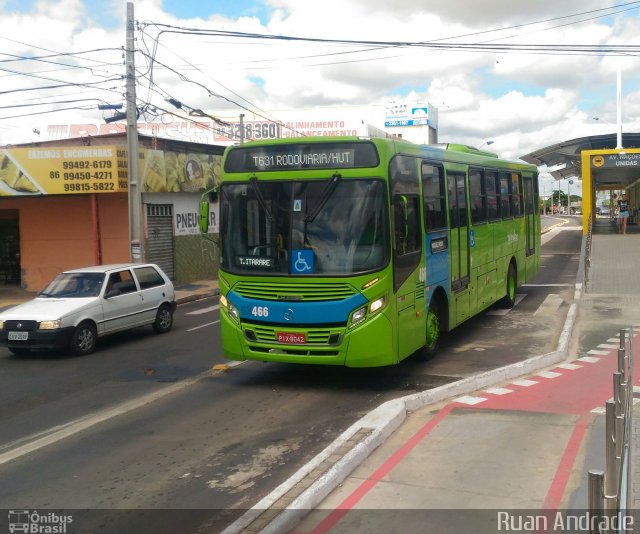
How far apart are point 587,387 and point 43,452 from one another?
666 cm

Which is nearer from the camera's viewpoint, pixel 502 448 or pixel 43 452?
pixel 502 448

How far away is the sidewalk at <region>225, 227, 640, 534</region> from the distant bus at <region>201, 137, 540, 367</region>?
1.37m

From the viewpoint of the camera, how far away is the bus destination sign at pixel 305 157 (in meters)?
9.18

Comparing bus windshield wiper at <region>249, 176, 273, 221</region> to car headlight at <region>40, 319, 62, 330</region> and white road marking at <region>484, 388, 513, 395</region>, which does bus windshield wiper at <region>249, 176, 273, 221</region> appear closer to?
white road marking at <region>484, 388, 513, 395</region>

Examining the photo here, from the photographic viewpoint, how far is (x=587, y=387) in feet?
30.4

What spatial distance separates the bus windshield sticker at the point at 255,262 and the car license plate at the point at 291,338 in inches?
35.5

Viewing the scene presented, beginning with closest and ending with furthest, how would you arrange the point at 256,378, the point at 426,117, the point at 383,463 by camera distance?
the point at 383,463
the point at 256,378
the point at 426,117

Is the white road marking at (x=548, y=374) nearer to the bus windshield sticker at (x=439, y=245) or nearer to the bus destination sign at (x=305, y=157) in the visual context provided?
the bus windshield sticker at (x=439, y=245)

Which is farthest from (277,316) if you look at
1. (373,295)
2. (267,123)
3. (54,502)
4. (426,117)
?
(426,117)

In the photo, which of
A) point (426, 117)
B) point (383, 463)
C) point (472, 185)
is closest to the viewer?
point (383, 463)

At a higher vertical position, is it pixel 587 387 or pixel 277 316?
pixel 277 316

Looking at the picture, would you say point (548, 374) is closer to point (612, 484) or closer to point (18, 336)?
point (612, 484)

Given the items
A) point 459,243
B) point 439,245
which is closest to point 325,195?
point 439,245

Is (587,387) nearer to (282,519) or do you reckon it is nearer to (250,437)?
(250,437)
